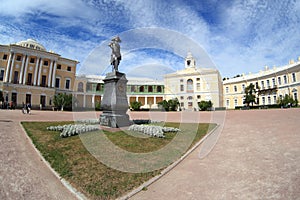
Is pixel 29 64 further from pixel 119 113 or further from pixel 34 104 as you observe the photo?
pixel 119 113

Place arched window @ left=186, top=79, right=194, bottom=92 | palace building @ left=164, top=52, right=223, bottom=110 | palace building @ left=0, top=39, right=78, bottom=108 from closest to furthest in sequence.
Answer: palace building @ left=0, top=39, right=78, bottom=108, palace building @ left=164, top=52, right=223, bottom=110, arched window @ left=186, top=79, right=194, bottom=92

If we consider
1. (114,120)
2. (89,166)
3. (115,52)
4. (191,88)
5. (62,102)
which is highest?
(191,88)

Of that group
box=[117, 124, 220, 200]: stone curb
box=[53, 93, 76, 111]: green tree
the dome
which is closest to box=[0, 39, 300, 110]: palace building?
the dome

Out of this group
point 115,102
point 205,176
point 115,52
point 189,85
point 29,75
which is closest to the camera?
point 205,176

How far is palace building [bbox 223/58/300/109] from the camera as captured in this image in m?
36.4

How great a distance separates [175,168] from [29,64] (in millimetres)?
44204

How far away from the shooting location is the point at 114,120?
30.1ft

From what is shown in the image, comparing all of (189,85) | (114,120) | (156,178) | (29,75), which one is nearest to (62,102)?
(29,75)

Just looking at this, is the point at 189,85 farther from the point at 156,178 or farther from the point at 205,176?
the point at 156,178

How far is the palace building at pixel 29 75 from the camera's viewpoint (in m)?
34.5

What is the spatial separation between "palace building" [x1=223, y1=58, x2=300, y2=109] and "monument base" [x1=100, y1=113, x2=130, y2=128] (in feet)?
136

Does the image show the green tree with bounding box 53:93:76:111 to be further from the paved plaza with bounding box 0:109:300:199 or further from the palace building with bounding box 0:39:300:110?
the paved plaza with bounding box 0:109:300:199

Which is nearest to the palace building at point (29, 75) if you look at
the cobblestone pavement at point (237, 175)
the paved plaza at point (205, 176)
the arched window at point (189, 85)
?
the arched window at point (189, 85)

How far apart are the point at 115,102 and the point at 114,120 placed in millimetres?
1019
